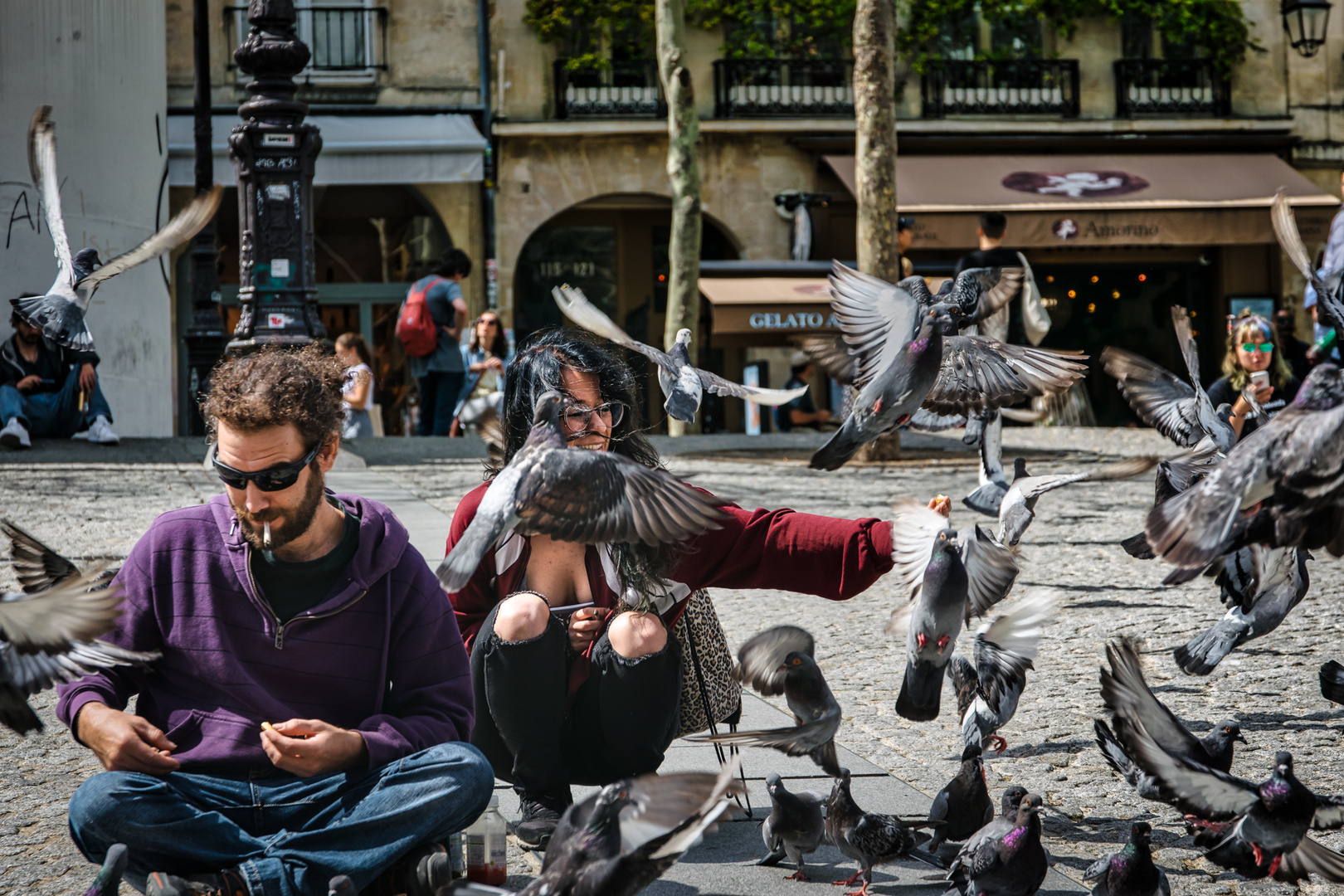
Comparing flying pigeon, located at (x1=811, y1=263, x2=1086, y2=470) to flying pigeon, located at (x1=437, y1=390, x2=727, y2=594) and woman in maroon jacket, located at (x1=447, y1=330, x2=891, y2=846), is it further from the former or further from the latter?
flying pigeon, located at (x1=437, y1=390, x2=727, y2=594)

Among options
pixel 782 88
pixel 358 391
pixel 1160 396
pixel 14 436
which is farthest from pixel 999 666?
pixel 782 88

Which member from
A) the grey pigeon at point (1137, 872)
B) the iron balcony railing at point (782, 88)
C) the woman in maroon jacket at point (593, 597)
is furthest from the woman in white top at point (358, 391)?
the iron balcony railing at point (782, 88)

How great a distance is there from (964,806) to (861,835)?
26 cm

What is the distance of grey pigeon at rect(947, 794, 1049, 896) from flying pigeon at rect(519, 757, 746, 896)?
0.72 metres

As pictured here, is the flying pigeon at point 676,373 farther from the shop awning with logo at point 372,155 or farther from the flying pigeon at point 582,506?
the shop awning with logo at point 372,155

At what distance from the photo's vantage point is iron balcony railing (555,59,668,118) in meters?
18.2

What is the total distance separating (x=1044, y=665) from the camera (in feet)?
15.5

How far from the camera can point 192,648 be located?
2506 millimetres

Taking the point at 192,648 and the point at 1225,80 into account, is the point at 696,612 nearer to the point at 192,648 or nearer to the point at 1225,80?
the point at 192,648

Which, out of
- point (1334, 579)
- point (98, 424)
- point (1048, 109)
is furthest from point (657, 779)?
point (1048, 109)

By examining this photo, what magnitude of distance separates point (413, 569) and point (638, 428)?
71cm

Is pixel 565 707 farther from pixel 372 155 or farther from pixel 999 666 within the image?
pixel 372 155

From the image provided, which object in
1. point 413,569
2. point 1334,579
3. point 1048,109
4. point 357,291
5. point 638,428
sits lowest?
point 1334,579

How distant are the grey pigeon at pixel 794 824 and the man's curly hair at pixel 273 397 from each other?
116 centimetres
